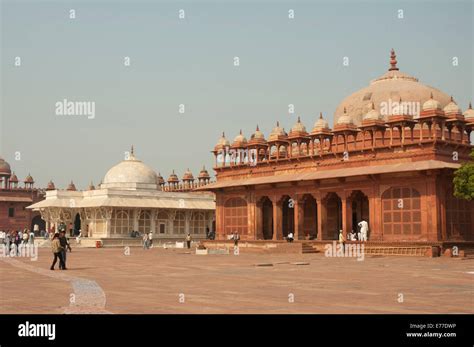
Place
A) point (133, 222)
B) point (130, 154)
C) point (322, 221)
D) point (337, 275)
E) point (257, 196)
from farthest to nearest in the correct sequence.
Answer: point (130, 154) → point (133, 222) → point (257, 196) → point (322, 221) → point (337, 275)

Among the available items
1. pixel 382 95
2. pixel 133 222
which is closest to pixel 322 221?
pixel 382 95

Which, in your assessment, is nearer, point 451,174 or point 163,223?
point 451,174

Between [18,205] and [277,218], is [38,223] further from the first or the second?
[277,218]

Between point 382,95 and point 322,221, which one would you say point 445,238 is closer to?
point 322,221

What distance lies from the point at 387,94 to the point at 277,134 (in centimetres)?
858

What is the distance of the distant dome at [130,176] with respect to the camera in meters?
63.0

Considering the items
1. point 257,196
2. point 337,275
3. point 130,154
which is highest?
point 130,154

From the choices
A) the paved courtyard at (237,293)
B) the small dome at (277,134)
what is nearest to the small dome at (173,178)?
the small dome at (277,134)

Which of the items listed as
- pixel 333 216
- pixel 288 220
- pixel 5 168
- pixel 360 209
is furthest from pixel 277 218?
pixel 5 168

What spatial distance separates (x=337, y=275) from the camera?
671 inches

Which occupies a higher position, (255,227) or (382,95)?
(382,95)

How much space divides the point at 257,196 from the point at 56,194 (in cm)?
2436

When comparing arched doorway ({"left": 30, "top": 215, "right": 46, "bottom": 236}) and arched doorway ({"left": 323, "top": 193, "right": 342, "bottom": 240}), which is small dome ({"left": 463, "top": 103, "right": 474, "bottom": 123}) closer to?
arched doorway ({"left": 323, "top": 193, "right": 342, "bottom": 240})
